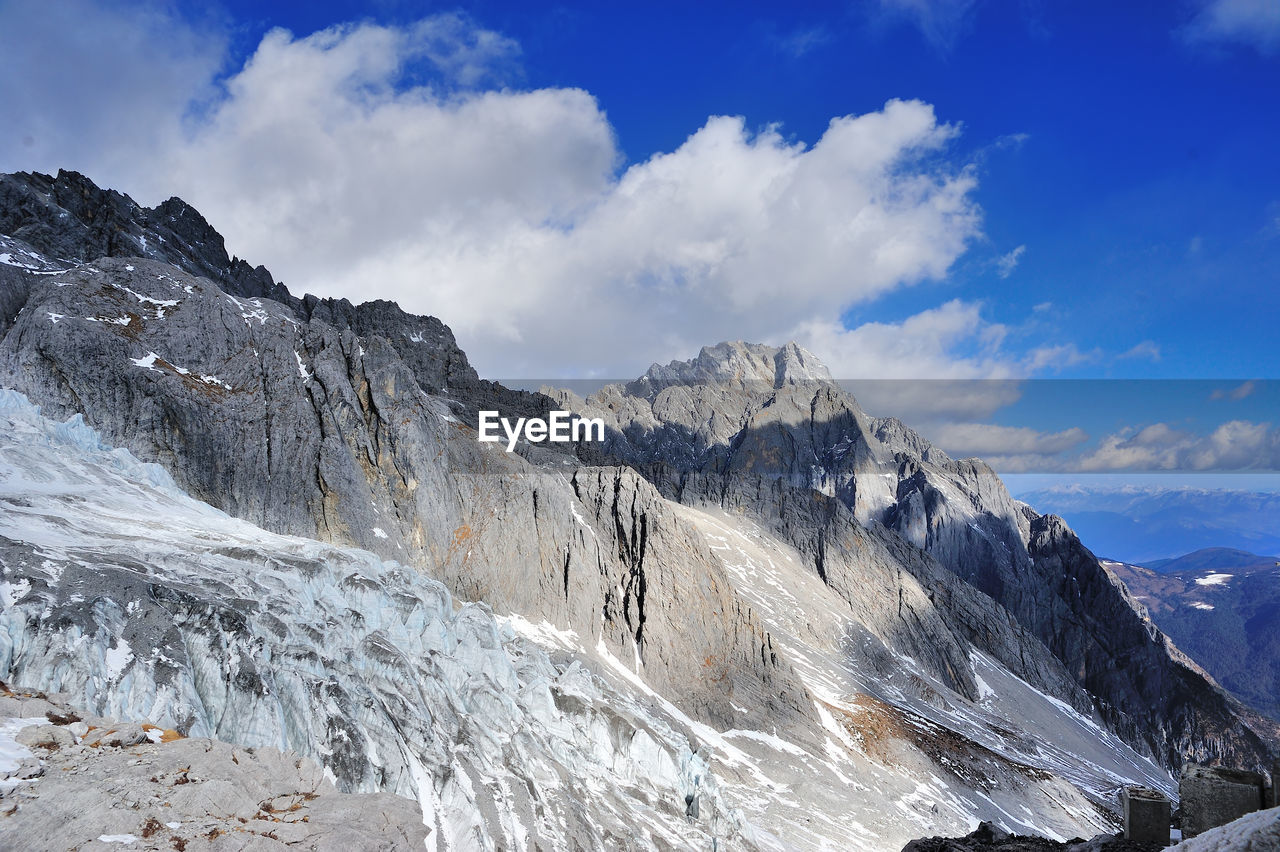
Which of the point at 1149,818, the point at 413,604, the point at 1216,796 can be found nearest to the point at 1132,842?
the point at 1149,818

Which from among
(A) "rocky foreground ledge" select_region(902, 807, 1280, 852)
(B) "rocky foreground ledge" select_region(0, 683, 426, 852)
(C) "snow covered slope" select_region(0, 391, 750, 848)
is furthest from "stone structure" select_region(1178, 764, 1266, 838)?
(C) "snow covered slope" select_region(0, 391, 750, 848)

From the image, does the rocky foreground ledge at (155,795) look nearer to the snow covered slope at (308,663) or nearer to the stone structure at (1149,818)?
the snow covered slope at (308,663)

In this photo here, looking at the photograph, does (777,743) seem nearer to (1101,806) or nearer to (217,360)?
(1101,806)

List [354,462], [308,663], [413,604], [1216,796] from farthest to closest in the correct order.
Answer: [354,462] → [413,604] → [308,663] → [1216,796]

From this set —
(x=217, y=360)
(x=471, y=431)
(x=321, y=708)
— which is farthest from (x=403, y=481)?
(x=321, y=708)

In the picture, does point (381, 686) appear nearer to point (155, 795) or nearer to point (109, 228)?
point (155, 795)

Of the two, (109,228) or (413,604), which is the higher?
(109,228)
